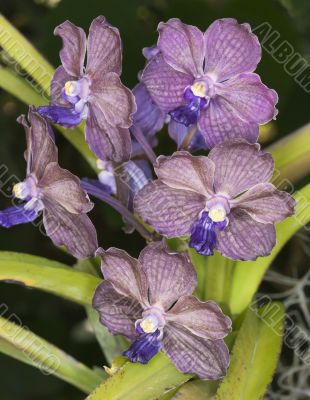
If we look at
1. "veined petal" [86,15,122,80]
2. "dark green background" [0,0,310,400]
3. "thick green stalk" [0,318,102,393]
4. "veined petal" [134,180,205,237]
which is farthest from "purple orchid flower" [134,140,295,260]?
"dark green background" [0,0,310,400]

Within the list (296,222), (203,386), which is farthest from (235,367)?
(296,222)

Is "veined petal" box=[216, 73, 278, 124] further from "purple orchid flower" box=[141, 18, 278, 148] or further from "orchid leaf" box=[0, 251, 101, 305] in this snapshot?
"orchid leaf" box=[0, 251, 101, 305]

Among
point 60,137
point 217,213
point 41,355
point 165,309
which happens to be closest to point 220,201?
point 217,213

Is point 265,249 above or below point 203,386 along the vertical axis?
above

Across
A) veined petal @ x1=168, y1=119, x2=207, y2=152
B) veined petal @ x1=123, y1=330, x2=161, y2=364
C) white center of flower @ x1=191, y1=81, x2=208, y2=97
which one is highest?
white center of flower @ x1=191, y1=81, x2=208, y2=97

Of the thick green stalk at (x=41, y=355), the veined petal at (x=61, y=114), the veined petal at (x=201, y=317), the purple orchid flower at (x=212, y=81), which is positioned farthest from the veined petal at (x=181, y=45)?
the thick green stalk at (x=41, y=355)

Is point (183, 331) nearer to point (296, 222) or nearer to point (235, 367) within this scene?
point (235, 367)

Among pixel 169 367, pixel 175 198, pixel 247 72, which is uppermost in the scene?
pixel 247 72
